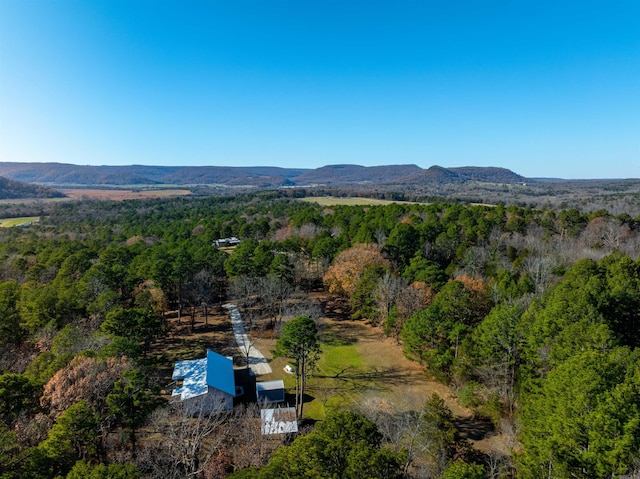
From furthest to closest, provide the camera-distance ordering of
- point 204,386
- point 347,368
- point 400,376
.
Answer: point 347,368 → point 400,376 → point 204,386

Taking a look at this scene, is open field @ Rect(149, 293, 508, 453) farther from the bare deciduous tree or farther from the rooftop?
the bare deciduous tree

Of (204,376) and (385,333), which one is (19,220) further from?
(385,333)

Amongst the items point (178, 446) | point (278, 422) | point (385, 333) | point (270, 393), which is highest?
point (178, 446)

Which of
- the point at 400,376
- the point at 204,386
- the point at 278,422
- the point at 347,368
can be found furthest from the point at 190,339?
the point at 400,376

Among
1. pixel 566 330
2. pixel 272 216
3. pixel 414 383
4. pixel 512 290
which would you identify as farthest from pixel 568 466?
pixel 272 216

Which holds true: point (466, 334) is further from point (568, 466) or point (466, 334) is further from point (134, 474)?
point (134, 474)

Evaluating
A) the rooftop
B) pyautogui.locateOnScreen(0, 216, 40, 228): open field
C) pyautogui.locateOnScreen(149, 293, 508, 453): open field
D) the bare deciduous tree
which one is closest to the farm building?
the rooftop

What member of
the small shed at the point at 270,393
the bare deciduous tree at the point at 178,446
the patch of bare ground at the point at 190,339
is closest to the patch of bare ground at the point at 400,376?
the small shed at the point at 270,393
